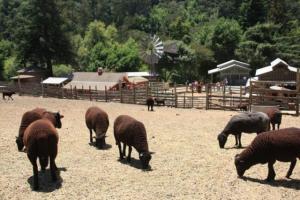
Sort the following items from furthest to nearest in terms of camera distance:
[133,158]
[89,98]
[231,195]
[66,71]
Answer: [66,71] < [89,98] < [133,158] < [231,195]

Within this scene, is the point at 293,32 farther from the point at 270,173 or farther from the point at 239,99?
the point at 270,173

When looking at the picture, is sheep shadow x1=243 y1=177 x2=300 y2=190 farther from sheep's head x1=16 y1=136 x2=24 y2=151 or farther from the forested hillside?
the forested hillside

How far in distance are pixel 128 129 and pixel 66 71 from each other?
54.2 meters

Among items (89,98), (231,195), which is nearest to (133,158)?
(231,195)

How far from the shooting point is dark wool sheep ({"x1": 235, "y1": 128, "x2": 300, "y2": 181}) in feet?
33.4

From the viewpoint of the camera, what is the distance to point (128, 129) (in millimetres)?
12617

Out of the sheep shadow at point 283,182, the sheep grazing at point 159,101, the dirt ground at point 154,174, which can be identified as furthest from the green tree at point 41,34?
the sheep shadow at point 283,182

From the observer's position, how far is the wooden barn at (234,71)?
171 feet

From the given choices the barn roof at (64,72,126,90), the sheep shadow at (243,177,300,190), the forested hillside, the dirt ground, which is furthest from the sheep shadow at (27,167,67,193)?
the forested hillside

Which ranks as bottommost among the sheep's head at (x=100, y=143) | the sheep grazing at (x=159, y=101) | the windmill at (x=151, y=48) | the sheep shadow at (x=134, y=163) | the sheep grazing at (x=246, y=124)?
the sheep shadow at (x=134, y=163)

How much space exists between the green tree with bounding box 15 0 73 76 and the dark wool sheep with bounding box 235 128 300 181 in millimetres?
45797

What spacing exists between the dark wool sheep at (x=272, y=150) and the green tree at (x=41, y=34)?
4580 centimetres

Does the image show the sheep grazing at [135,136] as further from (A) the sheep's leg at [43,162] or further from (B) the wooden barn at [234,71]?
(B) the wooden barn at [234,71]

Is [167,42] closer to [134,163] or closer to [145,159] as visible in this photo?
[134,163]
